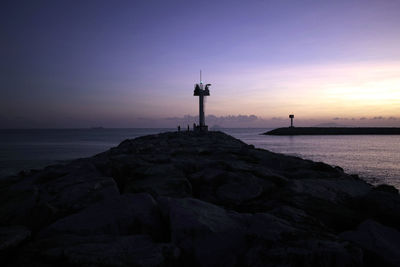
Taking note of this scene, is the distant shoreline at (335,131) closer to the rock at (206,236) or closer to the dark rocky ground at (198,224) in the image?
the dark rocky ground at (198,224)

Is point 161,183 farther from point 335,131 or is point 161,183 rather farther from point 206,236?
point 335,131

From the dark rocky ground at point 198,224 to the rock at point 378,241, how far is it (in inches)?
0.4

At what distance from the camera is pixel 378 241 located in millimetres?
2908

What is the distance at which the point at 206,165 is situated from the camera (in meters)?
6.62

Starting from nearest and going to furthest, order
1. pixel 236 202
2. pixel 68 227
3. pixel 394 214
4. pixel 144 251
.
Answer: pixel 144 251 < pixel 68 227 < pixel 394 214 < pixel 236 202

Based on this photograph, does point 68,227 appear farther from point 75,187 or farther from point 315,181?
point 315,181

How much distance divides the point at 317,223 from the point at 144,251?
82.2 inches

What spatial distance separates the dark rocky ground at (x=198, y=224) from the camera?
2.43m

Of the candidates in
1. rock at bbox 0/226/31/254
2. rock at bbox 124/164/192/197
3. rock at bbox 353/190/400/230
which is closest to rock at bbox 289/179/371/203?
rock at bbox 353/190/400/230

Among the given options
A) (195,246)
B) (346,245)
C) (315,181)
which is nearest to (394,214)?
(315,181)

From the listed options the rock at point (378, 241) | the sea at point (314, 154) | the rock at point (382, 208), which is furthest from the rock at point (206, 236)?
the sea at point (314, 154)

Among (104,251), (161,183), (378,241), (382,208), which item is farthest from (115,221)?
A: (382,208)

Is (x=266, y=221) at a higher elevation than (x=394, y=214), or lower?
higher

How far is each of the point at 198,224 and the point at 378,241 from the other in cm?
205
